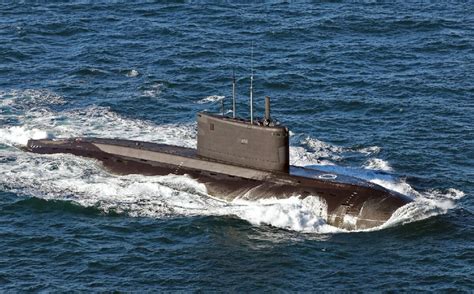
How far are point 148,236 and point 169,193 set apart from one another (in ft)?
17.0

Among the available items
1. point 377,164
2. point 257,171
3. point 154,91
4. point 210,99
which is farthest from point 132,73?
point 257,171

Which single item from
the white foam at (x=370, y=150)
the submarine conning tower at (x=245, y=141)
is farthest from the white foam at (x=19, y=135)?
the white foam at (x=370, y=150)

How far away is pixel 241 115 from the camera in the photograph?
212 feet

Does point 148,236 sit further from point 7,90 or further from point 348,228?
point 7,90

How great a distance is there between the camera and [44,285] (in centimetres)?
4250

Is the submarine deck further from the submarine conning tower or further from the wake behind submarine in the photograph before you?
the submarine conning tower

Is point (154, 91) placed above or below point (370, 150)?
above

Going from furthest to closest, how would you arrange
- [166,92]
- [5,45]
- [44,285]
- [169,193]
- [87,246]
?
[5,45], [166,92], [169,193], [87,246], [44,285]

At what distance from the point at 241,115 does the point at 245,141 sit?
44.5 ft

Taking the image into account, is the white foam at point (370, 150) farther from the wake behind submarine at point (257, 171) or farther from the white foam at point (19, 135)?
the white foam at point (19, 135)

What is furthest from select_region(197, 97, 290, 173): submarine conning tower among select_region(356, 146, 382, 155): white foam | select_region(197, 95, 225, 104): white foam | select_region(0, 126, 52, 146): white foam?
select_region(197, 95, 225, 104): white foam

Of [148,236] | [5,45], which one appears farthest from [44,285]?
[5,45]

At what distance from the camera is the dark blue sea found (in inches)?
1731

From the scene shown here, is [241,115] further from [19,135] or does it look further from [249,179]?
[249,179]
